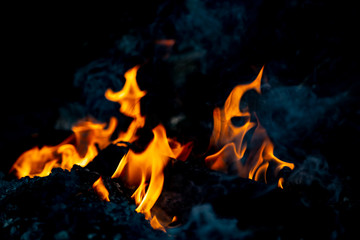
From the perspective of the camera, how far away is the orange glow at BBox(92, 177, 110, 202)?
6.25ft

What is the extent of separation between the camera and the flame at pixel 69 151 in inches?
105

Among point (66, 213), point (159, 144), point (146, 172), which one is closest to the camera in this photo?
point (66, 213)

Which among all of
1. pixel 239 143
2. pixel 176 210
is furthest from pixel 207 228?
pixel 239 143

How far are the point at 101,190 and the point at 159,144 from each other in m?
0.76

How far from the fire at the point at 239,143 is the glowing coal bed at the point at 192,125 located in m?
0.01

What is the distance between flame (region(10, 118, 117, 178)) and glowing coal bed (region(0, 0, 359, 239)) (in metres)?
0.01

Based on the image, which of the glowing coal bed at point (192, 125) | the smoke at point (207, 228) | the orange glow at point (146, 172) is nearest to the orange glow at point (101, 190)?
the glowing coal bed at point (192, 125)

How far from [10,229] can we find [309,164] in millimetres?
2569

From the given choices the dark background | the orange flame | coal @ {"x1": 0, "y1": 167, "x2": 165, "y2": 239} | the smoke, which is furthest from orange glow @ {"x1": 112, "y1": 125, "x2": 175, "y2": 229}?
the dark background

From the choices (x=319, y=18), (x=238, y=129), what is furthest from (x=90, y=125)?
(x=319, y=18)

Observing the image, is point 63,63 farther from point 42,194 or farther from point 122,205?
point 122,205

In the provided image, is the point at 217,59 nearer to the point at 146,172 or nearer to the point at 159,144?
the point at 159,144

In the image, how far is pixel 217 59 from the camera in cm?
273

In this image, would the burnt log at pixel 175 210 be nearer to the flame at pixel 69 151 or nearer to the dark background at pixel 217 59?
the flame at pixel 69 151
